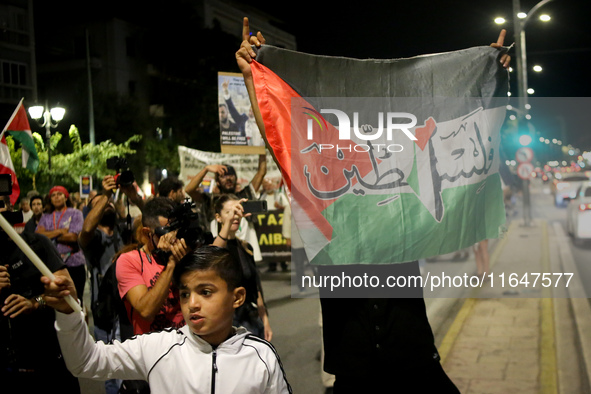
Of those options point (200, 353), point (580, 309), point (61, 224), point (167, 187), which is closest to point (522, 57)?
point (580, 309)

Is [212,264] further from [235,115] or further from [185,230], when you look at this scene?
[235,115]

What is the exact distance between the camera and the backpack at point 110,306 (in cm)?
392

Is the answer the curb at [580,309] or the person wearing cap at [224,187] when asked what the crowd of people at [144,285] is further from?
the curb at [580,309]

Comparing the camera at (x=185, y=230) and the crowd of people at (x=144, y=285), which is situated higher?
the camera at (x=185, y=230)

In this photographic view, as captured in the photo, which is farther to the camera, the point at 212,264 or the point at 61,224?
the point at 61,224

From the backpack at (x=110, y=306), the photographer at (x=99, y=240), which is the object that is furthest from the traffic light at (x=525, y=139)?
the backpack at (x=110, y=306)

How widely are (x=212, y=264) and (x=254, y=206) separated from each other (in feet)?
3.24

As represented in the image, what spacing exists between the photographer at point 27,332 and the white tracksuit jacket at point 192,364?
1511mm

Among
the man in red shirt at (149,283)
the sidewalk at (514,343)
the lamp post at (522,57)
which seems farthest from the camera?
the lamp post at (522,57)

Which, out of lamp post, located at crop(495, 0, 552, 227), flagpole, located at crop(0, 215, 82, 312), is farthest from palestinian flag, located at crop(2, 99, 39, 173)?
lamp post, located at crop(495, 0, 552, 227)

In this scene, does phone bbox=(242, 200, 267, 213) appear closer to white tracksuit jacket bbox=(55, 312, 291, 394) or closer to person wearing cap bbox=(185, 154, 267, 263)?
white tracksuit jacket bbox=(55, 312, 291, 394)

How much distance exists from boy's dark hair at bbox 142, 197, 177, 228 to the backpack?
303mm

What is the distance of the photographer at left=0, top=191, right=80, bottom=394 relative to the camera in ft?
13.2

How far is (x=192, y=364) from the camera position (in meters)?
2.69
